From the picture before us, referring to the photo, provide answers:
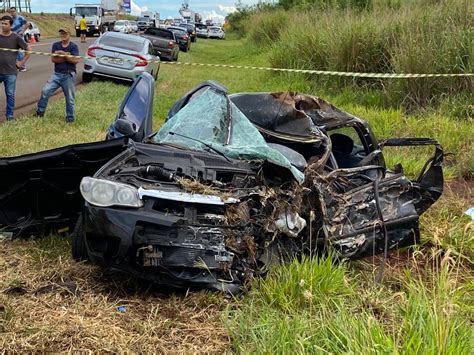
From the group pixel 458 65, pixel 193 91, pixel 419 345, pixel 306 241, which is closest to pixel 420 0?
pixel 458 65

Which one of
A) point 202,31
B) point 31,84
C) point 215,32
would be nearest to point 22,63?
point 31,84

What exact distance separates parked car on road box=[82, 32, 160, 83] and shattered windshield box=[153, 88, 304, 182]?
9758 mm

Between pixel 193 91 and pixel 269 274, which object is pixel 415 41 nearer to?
pixel 193 91

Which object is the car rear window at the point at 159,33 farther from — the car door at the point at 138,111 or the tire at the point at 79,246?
the tire at the point at 79,246

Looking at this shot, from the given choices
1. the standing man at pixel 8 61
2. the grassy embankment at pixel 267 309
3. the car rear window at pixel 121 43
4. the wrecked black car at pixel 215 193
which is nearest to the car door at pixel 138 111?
the wrecked black car at pixel 215 193

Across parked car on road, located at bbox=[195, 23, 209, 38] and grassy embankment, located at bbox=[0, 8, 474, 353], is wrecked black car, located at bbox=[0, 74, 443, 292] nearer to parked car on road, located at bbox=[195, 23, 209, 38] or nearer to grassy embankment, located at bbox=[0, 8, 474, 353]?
grassy embankment, located at bbox=[0, 8, 474, 353]

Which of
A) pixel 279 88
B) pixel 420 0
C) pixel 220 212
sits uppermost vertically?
pixel 420 0

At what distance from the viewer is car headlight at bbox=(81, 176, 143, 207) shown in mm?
3068

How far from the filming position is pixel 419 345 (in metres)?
2.35

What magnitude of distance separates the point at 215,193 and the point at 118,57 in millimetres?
10978

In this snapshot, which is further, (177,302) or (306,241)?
(306,241)

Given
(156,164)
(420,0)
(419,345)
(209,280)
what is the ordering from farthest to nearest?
(420,0) → (156,164) → (209,280) → (419,345)

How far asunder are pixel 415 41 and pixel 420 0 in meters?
2.58

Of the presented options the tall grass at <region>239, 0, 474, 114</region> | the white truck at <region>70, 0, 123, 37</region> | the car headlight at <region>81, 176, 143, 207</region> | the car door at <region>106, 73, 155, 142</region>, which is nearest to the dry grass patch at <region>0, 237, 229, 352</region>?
the car headlight at <region>81, 176, 143, 207</region>
